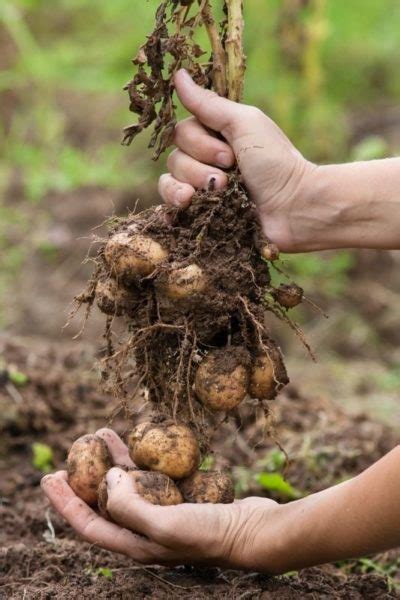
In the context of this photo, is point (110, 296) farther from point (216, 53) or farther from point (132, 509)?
point (216, 53)

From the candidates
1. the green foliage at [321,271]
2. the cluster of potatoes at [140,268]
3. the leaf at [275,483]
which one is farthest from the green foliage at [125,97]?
the cluster of potatoes at [140,268]

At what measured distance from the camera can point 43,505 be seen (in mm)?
2723

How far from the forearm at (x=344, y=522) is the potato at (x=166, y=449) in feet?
0.89

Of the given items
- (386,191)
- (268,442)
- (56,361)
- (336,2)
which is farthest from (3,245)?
(386,191)

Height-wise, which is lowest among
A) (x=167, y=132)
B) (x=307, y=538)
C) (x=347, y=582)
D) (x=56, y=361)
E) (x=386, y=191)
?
(x=347, y=582)

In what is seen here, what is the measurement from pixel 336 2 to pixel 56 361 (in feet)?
15.1

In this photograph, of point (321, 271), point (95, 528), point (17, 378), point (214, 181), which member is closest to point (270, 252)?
point (214, 181)

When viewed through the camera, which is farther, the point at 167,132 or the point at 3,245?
the point at 3,245

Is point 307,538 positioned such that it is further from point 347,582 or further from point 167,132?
point 167,132

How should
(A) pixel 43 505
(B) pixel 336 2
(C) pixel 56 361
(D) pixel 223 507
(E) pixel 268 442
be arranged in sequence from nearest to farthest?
→ (D) pixel 223 507, (A) pixel 43 505, (E) pixel 268 442, (C) pixel 56 361, (B) pixel 336 2

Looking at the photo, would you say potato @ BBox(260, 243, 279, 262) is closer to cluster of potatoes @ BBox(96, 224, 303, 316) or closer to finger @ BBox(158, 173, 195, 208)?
cluster of potatoes @ BBox(96, 224, 303, 316)

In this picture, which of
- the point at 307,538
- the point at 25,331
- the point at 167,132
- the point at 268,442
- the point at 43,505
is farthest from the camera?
the point at 25,331

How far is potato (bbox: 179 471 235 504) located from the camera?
2094mm

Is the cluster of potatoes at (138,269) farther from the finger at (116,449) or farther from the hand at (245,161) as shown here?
the finger at (116,449)
